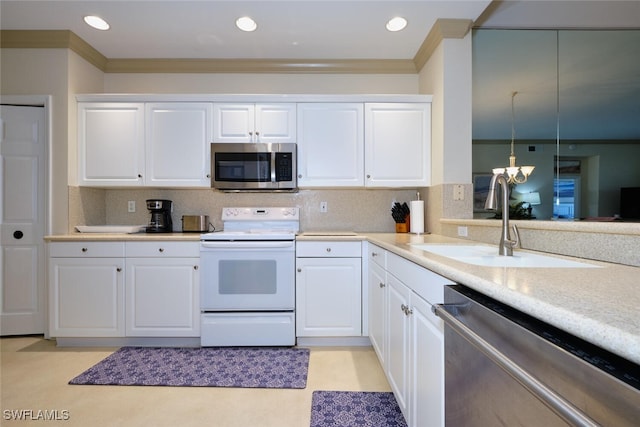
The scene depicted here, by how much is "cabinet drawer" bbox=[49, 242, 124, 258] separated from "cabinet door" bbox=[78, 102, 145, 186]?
1.88 feet

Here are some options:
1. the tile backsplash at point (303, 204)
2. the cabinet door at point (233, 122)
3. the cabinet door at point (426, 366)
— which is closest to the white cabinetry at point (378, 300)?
the cabinet door at point (426, 366)

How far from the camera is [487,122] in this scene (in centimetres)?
309

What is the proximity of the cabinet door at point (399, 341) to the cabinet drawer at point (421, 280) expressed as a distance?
5 centimetres

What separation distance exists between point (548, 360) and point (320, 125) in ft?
8.04

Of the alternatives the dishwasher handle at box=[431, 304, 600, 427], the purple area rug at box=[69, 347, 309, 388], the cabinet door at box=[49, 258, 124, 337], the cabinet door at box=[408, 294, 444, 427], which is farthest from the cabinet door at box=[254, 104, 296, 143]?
the dishwasher handle at box=[431, 304, 600, 427]

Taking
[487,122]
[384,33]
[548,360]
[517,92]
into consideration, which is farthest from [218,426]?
[517,92]

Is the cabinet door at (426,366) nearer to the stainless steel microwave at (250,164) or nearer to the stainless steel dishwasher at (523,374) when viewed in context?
the stainless steel dishwasher at (523,374)

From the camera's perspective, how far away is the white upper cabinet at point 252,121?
2688 millimetres

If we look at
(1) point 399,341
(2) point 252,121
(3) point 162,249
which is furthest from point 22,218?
(1) point 399,341

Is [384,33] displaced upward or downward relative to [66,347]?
upward

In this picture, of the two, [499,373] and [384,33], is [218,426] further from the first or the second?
[384,33]

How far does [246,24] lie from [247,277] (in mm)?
1984

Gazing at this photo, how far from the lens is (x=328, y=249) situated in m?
2.43

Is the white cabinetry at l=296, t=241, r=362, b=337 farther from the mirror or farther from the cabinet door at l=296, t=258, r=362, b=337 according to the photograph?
the mirror
